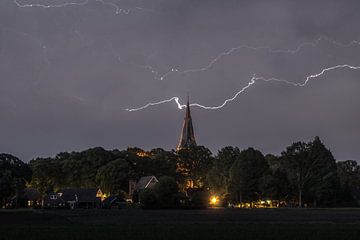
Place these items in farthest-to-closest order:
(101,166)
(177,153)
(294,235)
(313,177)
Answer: (177,153), (101,166), (313,177), (294,235)

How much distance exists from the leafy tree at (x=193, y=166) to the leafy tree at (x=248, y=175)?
29401 millimetres

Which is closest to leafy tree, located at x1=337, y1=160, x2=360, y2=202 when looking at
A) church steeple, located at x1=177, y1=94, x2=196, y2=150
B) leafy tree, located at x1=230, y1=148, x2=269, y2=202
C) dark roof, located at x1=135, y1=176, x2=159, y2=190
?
leafy tree, located at x1=230, y1=148, x2=269, y2=202

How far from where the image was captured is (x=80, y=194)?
102250 millimetres

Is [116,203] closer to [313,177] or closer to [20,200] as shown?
[20,200]

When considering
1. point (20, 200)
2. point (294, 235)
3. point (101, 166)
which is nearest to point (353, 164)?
point (101, 166)

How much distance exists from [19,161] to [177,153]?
49.2 m

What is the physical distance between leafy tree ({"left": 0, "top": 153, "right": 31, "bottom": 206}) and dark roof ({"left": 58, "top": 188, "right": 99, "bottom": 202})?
1611 centimetres

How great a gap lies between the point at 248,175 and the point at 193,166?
33710mm

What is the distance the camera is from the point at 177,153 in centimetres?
12812

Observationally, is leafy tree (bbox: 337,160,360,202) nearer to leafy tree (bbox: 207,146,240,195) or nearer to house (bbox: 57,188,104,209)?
leafy tree (bbox: 207,146,240,195)

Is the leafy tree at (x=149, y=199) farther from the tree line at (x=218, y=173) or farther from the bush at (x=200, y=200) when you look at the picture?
the bush at (x=200, y=200)

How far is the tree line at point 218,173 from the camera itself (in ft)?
288

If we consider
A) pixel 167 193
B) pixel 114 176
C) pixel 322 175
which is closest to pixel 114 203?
pixel 114 176

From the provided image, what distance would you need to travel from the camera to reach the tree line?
8788cm
